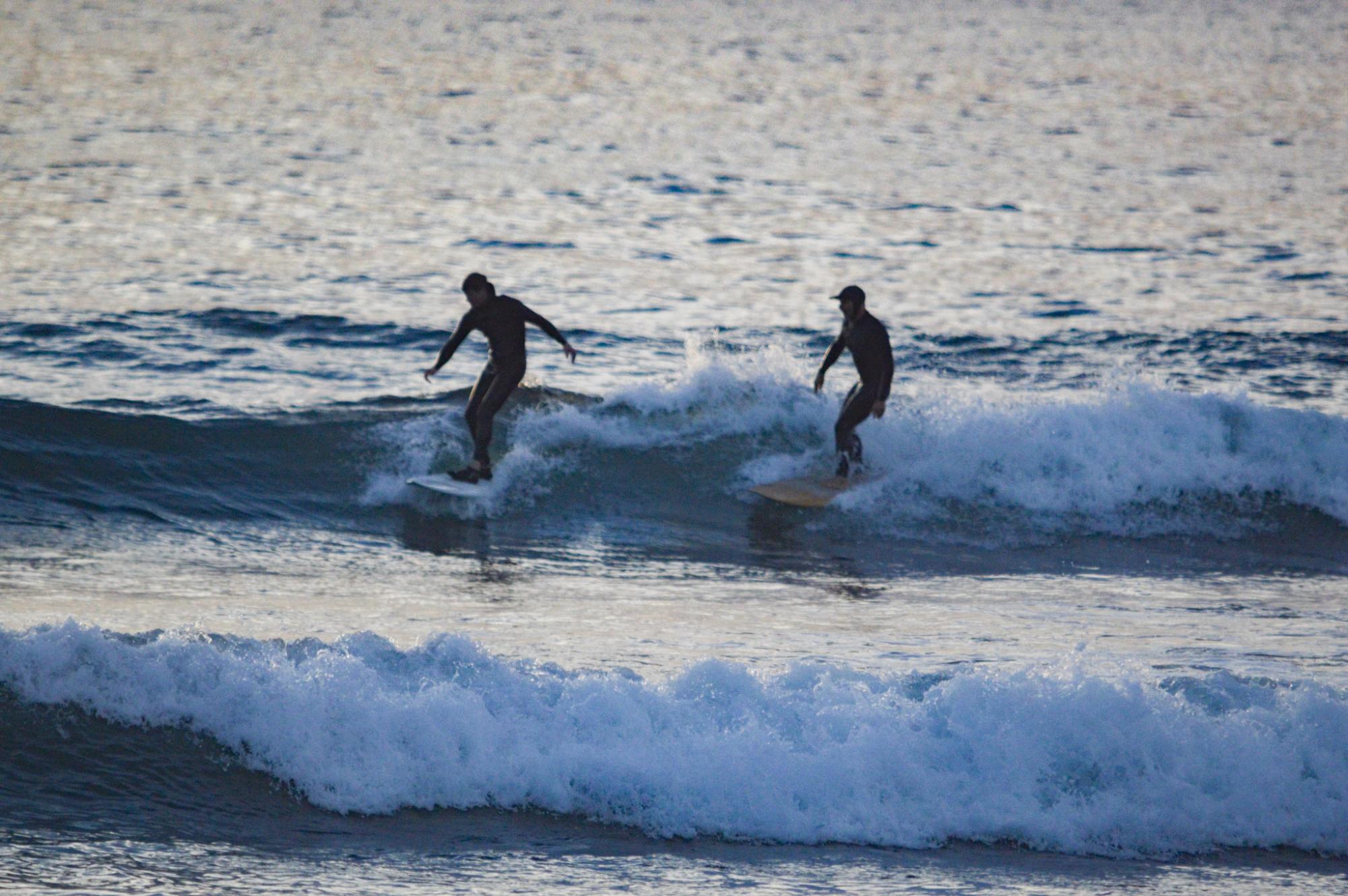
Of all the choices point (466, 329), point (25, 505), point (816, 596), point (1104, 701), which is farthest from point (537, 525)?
point (1104, 701)

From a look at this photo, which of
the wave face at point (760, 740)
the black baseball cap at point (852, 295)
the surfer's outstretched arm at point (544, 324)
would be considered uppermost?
the black baseball cap at point (852, 295)

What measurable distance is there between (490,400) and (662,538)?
198 cm

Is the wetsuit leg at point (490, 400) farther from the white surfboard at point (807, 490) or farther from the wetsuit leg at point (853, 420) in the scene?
the wetsuit leg at point (853, 420)

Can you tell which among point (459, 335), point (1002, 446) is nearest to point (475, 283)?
point (459, 335)

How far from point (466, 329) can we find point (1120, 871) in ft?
25.2

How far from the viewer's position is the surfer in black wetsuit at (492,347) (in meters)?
12.7

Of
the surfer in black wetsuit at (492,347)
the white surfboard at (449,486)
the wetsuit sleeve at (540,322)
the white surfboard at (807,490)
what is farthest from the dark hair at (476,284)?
the white surfboard at (807,490)

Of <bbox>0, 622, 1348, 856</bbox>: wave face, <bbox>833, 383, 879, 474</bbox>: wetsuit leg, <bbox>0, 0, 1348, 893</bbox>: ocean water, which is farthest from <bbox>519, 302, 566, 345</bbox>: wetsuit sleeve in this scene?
<bbox>0, 622, 1348, 856</bbox>: wave face

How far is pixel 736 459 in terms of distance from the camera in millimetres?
14977

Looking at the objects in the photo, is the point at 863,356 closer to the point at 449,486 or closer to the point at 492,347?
the point at 492,347

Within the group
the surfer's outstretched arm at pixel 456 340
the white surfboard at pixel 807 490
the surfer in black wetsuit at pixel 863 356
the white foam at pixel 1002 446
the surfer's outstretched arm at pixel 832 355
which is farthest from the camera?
the white foam at pixel 1002 446

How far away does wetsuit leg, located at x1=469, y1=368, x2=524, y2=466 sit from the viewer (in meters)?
13.0

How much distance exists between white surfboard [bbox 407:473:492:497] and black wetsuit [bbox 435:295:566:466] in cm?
42

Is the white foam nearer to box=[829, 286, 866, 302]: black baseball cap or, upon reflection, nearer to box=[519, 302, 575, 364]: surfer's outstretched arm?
box=[519, 302, 575, 364]: surfer's outstretched arm
